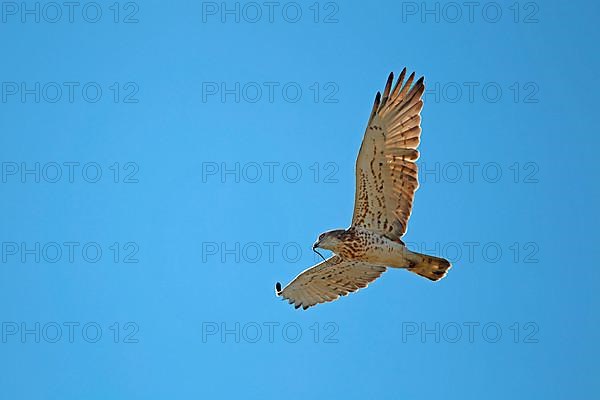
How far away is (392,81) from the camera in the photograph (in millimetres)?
12898

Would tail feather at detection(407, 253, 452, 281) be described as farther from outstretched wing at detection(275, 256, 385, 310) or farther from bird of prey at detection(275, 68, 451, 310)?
outstretched wing at detection(275, 256, 385, 310)

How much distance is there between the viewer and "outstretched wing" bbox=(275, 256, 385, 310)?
13922 mm

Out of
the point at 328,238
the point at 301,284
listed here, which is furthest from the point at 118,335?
the point at 328,238

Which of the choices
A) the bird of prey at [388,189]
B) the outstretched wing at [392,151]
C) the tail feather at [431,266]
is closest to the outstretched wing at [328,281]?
Answer: the bird of prey at [388,189]

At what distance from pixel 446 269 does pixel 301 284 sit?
2.39 m

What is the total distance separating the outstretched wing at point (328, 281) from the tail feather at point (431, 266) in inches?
36.0

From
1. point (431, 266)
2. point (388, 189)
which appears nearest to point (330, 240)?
point (388, 189)

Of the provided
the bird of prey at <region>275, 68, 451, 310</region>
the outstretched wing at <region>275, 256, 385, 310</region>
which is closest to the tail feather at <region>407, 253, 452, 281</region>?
the bird of prey at <region>275, 68, 451, 310</region>

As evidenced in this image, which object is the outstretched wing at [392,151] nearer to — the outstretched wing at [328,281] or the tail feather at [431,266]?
the tail feather at [431,266]

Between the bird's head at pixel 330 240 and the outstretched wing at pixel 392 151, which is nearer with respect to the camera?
the outstretched wing at pixel 392 151

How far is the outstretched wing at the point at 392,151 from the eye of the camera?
12.8 m

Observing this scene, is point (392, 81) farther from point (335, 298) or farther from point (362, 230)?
point (335, 298)

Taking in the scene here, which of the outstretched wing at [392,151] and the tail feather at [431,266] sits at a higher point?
the outstretched wing at [392,151]

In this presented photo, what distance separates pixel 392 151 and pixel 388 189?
0.49m
